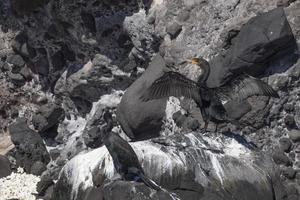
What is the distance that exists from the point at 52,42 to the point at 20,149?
66.2 inches

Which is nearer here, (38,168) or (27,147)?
(38,168)

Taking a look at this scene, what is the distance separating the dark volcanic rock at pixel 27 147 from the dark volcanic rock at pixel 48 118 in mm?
161

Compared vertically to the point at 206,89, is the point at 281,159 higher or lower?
lower

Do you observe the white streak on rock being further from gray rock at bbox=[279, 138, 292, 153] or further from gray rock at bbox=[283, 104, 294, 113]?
gray rock at bbox=[283, 104, 294, 113]

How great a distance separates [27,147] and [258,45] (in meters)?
4.02

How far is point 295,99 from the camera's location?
8648mm

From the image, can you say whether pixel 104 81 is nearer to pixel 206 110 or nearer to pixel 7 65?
pixel 7 65

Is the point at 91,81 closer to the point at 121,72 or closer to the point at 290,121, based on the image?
the point at 121,72

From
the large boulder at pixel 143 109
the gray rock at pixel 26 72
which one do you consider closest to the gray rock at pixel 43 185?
the large boulder at pixel 143 109

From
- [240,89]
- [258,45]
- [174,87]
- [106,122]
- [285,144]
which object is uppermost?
[258,45]

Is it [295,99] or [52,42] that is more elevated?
[52,42]

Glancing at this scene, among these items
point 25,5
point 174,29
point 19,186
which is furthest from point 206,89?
point 25,5

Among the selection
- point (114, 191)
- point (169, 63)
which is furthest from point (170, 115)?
point (114, 191)

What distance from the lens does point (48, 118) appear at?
433 inches
